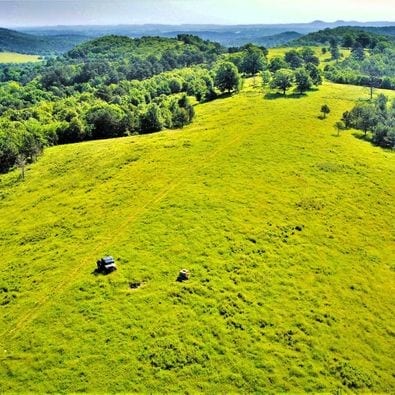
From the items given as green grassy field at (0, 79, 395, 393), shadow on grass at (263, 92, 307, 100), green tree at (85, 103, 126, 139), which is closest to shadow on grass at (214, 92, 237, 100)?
shadow on grass at (263, 92, 307, 100)

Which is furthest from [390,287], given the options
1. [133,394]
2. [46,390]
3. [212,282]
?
[46,390]

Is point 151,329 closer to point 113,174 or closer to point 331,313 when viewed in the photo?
Answer: point 331,313

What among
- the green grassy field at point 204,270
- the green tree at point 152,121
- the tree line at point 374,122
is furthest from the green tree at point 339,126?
the green tree at point 152,121

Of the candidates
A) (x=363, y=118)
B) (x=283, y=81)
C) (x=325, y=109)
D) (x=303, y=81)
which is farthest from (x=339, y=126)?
(x=303, y=81)

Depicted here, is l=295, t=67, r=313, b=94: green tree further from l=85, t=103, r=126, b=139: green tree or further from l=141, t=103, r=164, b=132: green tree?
l=85, t=103, r=126, b=139: green tree

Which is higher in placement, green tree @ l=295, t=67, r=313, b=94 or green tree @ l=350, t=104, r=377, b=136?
green tree @ l=295, t=67, r=313, b=94
